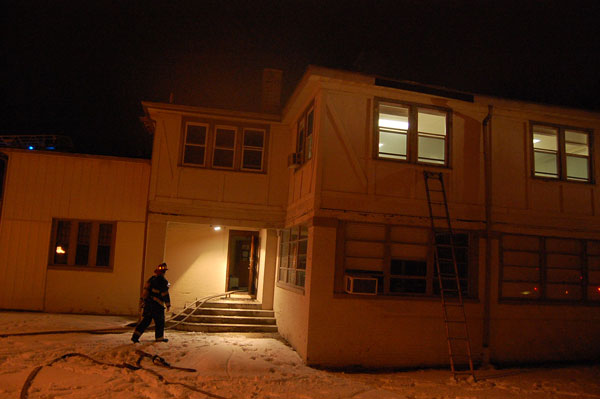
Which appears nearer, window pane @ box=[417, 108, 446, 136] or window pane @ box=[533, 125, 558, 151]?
window pane @ box=[417, 108, 446, 136]

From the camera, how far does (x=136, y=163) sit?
14.0 metres

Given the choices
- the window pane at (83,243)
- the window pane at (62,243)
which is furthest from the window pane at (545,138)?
the window pane at (62,243)

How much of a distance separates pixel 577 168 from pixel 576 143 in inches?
25.4

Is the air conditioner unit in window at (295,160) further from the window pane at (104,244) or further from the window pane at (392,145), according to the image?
the window pane at (104,244)

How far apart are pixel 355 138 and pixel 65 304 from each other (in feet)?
32.8

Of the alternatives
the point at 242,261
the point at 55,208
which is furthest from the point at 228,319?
the point at 55,208

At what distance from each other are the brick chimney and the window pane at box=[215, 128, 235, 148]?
1.56m

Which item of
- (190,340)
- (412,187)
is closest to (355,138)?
(412,187)

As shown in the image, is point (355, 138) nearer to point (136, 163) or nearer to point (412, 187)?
point (412, 187)

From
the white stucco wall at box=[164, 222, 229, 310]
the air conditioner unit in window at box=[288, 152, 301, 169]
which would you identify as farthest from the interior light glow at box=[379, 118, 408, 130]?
the white stucco wall at box=[164, 222, 229, 310]

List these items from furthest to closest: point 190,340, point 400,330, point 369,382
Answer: point 190,340 → point 400,330 → point 369,382

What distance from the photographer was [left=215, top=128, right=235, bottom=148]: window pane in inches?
525

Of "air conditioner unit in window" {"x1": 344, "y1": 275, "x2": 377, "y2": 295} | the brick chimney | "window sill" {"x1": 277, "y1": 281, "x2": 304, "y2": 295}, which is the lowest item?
"window sill" {"x1": 277, "y1": 281, "x2": 304, "y2": 295}

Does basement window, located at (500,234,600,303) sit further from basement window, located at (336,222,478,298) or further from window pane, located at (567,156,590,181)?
window pane, located at (567,156,590,181)
